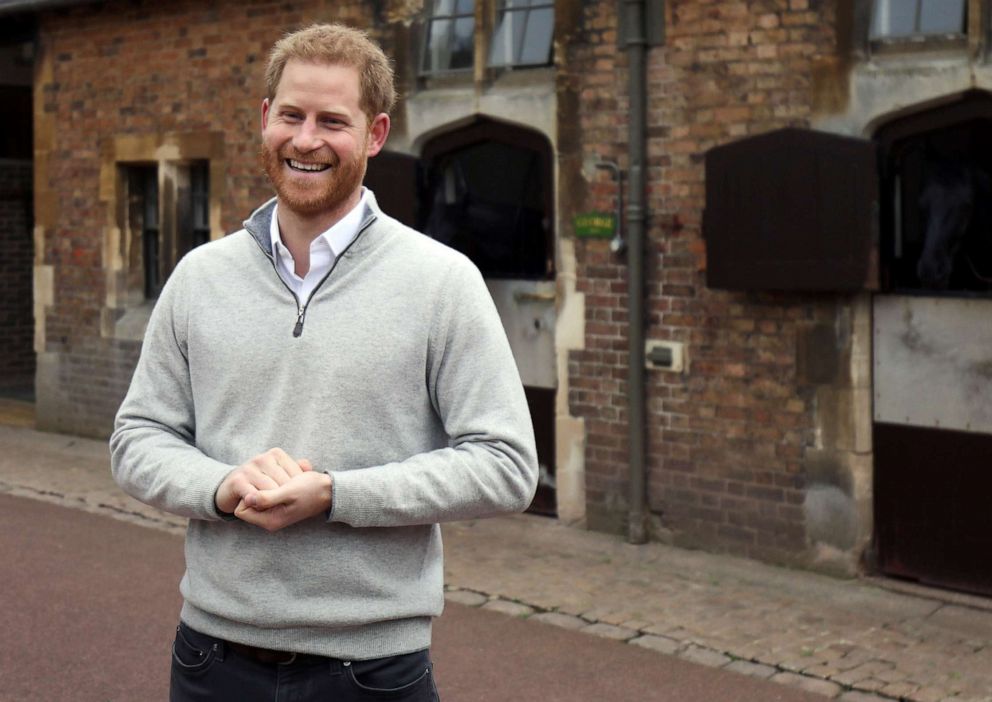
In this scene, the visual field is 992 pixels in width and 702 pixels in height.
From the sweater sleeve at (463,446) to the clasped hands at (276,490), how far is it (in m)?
0.05

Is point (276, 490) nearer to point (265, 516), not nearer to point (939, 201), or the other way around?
point (265, 516)

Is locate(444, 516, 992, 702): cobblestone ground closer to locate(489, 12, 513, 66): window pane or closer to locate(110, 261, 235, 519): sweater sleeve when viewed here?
locate(489, 12, 513, 66): window pane

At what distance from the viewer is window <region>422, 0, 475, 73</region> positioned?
34.1 ft

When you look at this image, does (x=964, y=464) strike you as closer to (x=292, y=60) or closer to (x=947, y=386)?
(x=947, y=386)

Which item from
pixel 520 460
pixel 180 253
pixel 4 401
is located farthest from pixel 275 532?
pixel 4 401

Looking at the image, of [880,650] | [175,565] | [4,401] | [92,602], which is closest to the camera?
[880,650]

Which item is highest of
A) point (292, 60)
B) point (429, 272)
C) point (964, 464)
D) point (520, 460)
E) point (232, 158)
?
point (232, 158)

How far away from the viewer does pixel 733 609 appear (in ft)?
25.2

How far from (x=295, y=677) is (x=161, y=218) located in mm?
10933

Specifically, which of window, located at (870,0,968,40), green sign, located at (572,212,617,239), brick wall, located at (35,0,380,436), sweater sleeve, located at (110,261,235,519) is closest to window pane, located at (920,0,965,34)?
window, located at (870,0,968,40)

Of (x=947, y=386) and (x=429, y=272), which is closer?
(x=429, y=272)

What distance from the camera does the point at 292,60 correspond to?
251 centimetres

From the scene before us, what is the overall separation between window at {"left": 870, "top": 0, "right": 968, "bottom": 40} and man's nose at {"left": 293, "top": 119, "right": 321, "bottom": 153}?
6.13 meters

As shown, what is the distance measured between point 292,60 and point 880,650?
5.27 metres
